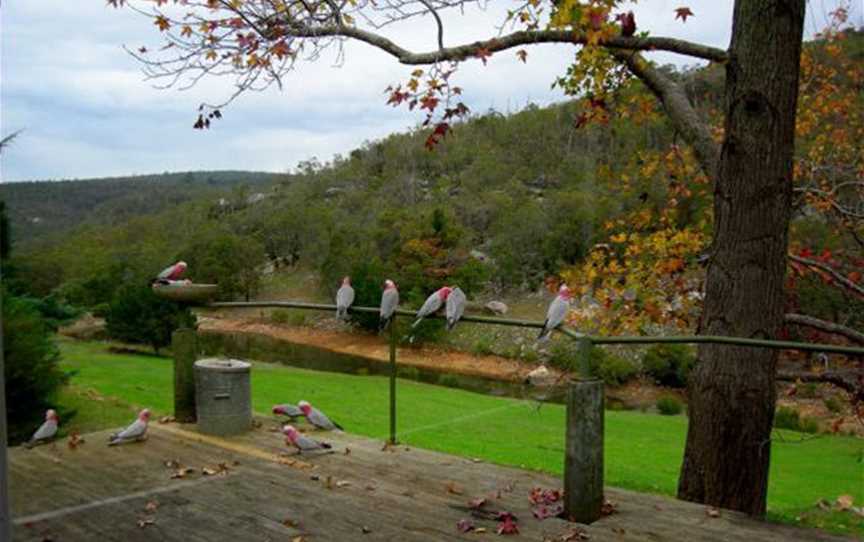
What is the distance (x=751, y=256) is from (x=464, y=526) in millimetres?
2410

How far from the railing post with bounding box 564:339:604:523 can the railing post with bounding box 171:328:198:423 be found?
3.18m

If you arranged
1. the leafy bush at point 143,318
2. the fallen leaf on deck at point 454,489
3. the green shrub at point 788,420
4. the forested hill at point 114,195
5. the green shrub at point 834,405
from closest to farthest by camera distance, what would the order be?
1. the fallen leaf on deck at point 454,489
2. the green shrub at point 788,420
3. the green shrub at point 834,405
4. the leafy bush at point 143,318
5. the forested hill at point 114,195

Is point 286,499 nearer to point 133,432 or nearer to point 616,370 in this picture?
point 133,432

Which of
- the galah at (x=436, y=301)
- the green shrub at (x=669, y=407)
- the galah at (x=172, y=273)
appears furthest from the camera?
the green shrub at (x=669, y=407)

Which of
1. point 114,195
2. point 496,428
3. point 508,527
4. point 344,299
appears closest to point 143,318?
point 496,428

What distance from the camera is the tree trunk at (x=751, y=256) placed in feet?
14.4

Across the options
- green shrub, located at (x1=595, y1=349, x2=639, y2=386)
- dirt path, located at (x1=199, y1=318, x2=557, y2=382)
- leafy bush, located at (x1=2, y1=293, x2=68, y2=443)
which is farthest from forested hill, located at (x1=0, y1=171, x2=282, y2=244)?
leafy bush, located at (x1=2, y1=293, x2=68, y2=443)

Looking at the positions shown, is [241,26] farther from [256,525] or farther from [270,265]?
[270,265]

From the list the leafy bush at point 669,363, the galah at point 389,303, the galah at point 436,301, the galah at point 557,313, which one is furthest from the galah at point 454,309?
the leafy bush at point 669,363

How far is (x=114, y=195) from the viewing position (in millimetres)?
53594

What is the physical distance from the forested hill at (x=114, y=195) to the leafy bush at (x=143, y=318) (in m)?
14.0

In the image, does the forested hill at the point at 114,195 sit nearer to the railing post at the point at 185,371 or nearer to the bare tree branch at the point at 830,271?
the railing post at the point at 185,371

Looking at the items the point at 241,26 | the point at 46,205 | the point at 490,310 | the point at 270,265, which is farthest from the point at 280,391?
the point at 46,205

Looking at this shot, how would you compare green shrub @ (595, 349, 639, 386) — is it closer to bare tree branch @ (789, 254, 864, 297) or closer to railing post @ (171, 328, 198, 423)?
bare tree branch @ (789, 254, 864, 297)
